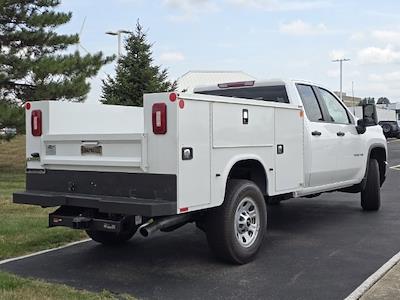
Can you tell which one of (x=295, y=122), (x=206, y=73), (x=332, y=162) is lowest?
(x=332, y=162)

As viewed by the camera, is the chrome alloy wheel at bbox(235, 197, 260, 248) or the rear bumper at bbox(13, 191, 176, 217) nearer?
the rear bumper at bbox(13, 191, 176, 217)

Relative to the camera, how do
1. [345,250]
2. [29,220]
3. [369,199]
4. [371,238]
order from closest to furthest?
[345,250] → [371,238] → [29,220] → [369,199]

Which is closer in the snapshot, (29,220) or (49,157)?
(49,157)

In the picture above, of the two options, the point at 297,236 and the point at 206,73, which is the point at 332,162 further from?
the point at 206,73

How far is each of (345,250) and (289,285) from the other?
1663 mm

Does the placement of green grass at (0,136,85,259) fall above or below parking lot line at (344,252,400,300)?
above

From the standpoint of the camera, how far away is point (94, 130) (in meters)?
6.82

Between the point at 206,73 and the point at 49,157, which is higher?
the point at 206,73

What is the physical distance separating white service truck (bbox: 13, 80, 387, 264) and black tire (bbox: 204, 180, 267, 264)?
0.04 feet

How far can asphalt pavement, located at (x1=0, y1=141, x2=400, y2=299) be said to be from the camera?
525 centimetres

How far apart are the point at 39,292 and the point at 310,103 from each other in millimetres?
4442

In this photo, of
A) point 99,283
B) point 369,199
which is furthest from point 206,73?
point 99,283

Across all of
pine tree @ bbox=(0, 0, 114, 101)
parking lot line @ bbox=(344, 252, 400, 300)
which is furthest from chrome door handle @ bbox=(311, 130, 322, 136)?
pine tree @ bbox=(0, 0, 114, 101)

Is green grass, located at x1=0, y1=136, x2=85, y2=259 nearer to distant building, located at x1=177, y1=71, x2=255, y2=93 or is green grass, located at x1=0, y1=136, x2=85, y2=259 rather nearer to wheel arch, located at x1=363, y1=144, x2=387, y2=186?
wheel arch, located at x1=363, y1=144, x2=387, y2=186
